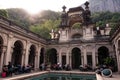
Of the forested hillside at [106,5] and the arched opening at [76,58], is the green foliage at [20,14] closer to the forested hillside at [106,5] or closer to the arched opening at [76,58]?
the arched opening at [76,58]

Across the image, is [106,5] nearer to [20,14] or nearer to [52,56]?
[20,14]

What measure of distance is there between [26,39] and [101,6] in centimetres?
8462

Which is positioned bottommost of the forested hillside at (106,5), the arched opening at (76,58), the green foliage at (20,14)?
the arched opening at (76,58)

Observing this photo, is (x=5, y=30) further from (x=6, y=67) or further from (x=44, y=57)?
(x=44, y=57)

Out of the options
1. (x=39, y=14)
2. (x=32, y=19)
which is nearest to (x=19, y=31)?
(x=32, y=19)

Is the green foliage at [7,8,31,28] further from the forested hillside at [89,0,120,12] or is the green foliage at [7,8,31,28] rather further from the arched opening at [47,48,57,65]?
the forested hillside at [89,0,120,12]

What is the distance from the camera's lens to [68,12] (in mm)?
25906

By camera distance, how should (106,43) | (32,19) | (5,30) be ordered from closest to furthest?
(5,30) < (106,43) < (32,19)

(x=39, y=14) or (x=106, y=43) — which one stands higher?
(x=39, y=14)

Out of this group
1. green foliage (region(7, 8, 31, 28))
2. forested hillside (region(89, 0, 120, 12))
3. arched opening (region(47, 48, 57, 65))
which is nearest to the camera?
arched opening (region(47, 48, 57, 65))

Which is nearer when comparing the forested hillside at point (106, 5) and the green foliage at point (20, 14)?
the green foliage at point (20, 14)

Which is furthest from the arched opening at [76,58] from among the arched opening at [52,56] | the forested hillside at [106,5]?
the forested hillside at [106,5]

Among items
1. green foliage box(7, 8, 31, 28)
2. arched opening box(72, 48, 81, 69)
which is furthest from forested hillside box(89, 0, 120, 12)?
arched opening box(72, 48, 81, 69)

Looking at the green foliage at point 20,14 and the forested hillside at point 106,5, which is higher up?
the forested hillside at point 106,5
